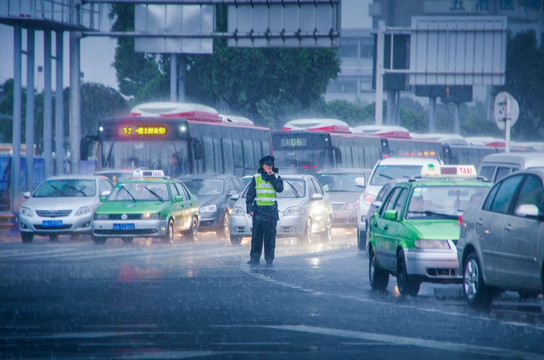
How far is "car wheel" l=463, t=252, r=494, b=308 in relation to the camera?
12953mm

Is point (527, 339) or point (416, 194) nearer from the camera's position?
point (527, 339)

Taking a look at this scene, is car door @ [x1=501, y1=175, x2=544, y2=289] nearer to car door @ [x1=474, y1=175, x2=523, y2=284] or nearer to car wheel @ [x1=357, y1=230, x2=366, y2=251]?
car door @ [x1=474, y1=175, x2=523, y2=284]

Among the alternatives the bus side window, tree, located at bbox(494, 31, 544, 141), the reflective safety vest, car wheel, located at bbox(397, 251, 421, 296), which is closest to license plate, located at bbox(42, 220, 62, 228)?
the reflective safety vest

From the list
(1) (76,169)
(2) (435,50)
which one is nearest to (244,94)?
(2) (435,50)

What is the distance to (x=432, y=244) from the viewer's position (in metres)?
14.4

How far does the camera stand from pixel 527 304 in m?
13.9

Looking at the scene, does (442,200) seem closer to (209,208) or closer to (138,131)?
(209,208)

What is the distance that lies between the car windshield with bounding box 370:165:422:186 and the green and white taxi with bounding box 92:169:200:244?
4503 mm

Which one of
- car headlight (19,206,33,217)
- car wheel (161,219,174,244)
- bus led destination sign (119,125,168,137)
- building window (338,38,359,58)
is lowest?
car wheel (161,219,174,244)

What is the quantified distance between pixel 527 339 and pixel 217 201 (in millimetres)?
20851

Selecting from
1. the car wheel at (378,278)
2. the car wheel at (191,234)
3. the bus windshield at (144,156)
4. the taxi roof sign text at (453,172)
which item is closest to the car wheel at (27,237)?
the car wheel at (191,234)

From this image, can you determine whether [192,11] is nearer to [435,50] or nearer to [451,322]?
[435,50]

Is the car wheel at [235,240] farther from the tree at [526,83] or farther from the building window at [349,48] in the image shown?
the building window at [349,48]

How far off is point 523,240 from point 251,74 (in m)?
52.9
